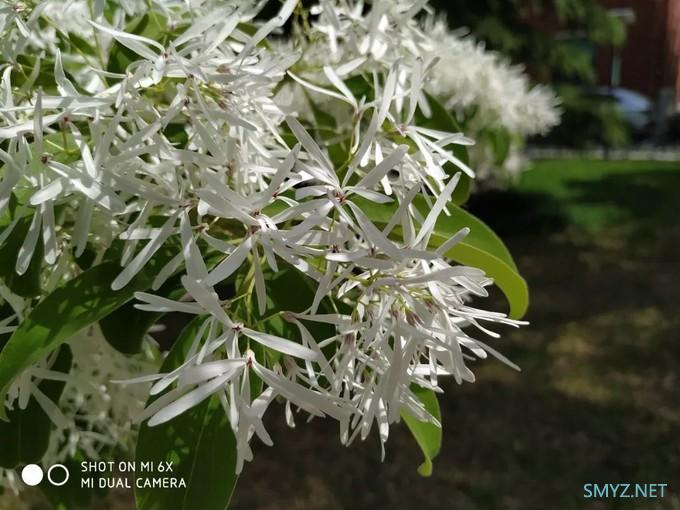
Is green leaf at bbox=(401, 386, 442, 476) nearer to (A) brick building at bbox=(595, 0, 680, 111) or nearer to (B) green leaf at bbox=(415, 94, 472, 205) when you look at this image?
(B) green leaf at bbox=(415, 94, 472, 205)

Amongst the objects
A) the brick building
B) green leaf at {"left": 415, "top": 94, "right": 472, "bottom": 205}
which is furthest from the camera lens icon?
the brick building

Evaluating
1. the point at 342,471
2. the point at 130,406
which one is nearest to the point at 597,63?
the point at 342,471

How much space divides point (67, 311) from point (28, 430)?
0.47ft

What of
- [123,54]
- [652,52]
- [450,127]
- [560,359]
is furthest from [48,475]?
[652,52]

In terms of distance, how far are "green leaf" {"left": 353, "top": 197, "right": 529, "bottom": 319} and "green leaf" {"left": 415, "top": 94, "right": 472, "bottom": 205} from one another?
10cm

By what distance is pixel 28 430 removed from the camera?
539mm

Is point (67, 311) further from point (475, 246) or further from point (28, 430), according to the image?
point (475, 246)

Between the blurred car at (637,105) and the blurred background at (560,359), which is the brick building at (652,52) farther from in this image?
the blurred background at (560,359)

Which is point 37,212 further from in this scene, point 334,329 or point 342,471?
point 342,471

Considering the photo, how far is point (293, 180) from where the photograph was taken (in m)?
0.41

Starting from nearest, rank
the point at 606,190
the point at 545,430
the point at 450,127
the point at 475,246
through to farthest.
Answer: the point at 475,246
the point at 450,127
the point at 545,430
the point at 606,190

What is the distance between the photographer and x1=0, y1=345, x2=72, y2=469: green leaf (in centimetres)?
53

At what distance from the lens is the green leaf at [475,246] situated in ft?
1.68

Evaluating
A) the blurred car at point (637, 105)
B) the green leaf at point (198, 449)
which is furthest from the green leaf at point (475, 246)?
the blurred car at point (637, 105)
